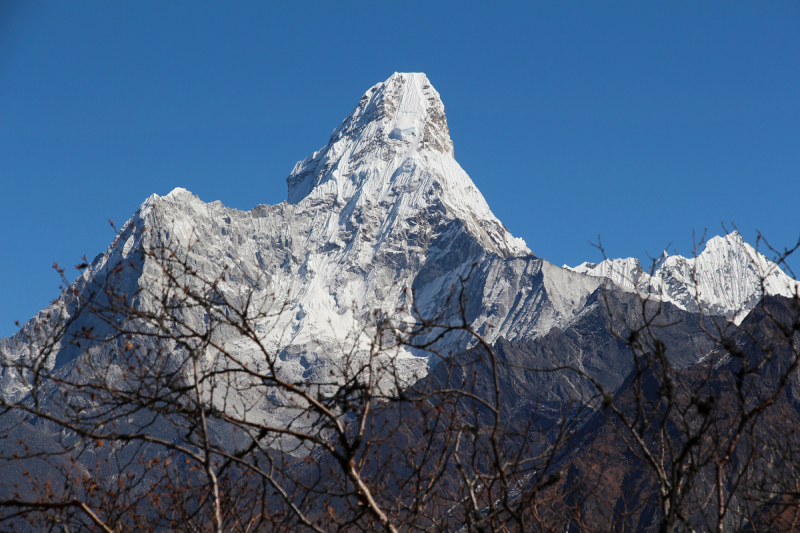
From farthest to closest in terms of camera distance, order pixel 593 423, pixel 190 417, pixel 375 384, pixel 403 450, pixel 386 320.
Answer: pixel 593 423, pixel 403 450, pixel 386 320, pixel 375 384, pixel 190 417

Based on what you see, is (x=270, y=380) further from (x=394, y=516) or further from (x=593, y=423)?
(x=593, y=423)

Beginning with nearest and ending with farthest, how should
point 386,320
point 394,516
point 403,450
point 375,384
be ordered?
point 375,384
point 386,320
point 403,450
point 394,516

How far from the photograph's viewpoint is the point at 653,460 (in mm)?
7988

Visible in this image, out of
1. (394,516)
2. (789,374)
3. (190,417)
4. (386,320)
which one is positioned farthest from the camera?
(394,516)

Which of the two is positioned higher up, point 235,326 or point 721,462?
point 235,326

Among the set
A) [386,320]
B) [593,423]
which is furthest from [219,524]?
[593,423]

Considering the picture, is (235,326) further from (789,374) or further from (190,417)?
(789,374)

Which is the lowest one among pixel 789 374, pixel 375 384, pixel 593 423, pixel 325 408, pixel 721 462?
pixel 721 462

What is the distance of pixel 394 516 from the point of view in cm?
1184

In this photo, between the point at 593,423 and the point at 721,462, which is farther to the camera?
the point at 593,423

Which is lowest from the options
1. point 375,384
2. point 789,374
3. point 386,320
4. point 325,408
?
point 789,374

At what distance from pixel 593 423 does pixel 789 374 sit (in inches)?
7411

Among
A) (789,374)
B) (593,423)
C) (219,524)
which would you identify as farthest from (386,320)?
(593,423)

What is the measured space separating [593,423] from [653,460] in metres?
187
